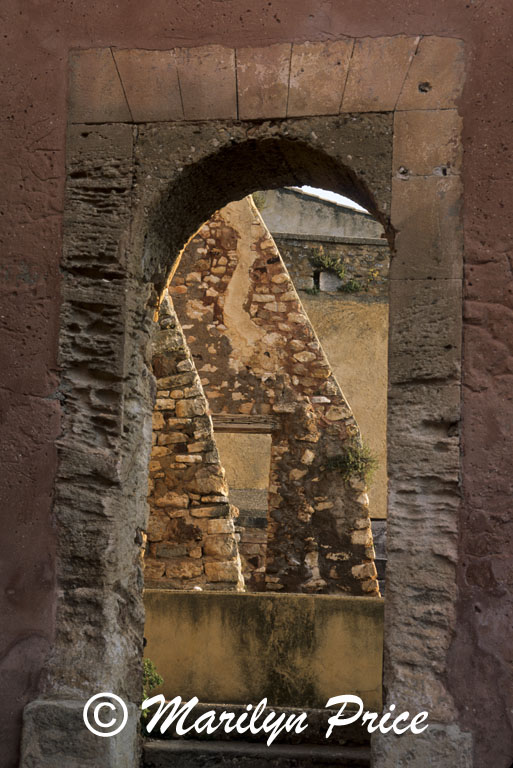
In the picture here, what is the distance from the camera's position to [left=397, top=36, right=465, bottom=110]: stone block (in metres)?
4.41

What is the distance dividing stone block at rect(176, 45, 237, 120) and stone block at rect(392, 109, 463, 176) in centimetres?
77

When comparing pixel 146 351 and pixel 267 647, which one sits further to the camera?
pixel 267 647

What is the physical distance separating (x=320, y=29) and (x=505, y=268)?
1380mm

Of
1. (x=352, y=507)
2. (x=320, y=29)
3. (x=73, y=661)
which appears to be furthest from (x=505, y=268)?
(x=352, y=507)

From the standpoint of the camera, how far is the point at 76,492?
445cm

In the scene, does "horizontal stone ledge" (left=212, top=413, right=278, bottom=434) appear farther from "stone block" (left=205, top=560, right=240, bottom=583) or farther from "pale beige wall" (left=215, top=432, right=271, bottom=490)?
"pale beige wall" (left=215, top=432, right=271, bottom=490)

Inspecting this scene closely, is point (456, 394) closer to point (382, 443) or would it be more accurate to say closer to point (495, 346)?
point (495, 346)

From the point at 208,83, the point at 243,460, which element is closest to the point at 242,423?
the point at 243,460

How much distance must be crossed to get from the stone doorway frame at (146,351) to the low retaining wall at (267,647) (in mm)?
2078

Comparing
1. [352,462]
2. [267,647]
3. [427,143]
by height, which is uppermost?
[427,143]

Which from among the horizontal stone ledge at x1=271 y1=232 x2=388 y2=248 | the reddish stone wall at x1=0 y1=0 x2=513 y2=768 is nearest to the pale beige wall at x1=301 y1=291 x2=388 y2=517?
the horizontal stone ledge at x1=271 y1=232 x2=388 y2=248

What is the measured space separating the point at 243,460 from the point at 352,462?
3.87 meters

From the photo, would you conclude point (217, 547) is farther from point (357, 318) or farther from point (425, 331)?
point (357, 318)

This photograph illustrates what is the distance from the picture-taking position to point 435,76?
14.5 feet
